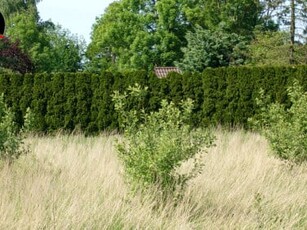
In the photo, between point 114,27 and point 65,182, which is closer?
point 65,182

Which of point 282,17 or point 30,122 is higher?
point 282,17

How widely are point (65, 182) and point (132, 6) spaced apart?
36634 mm

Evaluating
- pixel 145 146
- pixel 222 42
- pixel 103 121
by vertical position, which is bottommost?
pixel 103 121

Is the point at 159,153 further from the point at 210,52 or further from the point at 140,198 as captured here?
the point at 210,52

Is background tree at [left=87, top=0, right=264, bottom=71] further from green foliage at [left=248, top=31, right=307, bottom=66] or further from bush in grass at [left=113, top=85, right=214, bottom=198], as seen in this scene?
bush in grass at [left=113, top=85, right=214, bottom=198]

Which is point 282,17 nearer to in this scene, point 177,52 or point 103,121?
point 103,121

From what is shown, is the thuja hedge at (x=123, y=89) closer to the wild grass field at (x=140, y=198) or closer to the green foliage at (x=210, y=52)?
the wild grass field at (x=140, y=198)

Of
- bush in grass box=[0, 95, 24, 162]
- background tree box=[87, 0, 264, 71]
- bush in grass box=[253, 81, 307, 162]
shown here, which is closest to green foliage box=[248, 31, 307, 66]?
background tree box=[87, 0, 264, 71]

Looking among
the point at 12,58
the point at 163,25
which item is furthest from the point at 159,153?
the point at 163,25

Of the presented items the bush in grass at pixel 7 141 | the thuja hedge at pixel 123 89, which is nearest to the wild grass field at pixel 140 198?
the bush in grass at pixel 7 141

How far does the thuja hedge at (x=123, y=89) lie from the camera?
16.2 m

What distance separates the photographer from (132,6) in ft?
138

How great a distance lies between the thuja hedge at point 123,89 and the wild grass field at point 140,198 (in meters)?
8.02

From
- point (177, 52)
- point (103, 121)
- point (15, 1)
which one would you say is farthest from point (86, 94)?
point (15, 1)
